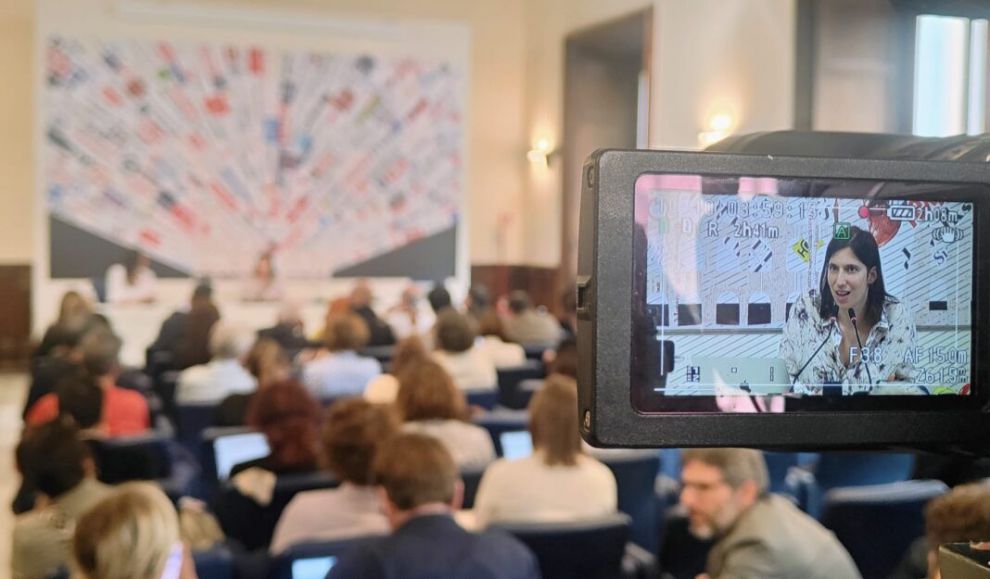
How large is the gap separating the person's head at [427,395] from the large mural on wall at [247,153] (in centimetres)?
735

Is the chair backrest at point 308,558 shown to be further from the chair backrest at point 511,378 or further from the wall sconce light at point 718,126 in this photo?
the wall sconce light at point 718,126

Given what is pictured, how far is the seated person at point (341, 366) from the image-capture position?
523cm

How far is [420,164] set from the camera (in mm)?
11430

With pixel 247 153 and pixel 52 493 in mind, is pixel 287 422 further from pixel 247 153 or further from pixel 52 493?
pixel 247 153

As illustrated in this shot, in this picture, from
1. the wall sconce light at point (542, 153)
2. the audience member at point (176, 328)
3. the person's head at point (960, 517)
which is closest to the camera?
the person's head at point (960, 517)

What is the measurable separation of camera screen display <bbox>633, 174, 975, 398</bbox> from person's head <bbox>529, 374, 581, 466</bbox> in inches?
85.5

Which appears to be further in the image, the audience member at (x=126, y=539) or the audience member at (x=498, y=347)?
the audience member at (x=498, y=347)

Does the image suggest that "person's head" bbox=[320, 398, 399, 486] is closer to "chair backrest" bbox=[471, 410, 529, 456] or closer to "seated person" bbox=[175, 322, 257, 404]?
"chair backrest" bbox=[471, 410, 529, 456]

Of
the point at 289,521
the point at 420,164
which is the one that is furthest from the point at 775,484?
the point at 420,164

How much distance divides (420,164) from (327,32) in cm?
164

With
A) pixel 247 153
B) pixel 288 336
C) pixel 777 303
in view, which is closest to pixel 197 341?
pixel 288 336

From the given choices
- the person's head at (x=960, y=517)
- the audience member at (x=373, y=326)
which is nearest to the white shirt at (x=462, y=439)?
the person's head at (x=960, y=517)

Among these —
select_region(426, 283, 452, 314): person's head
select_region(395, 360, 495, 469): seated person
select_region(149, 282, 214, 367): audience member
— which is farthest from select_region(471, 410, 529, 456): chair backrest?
select_region(426, 283, 452, 314): person's head

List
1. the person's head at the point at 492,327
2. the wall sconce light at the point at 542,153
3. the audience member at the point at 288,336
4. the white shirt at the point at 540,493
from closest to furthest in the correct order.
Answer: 1. the white shirt at the point at 540,493
2. the person's head at the point at 492,327
3. the audience member at the point at 288,336
4. the wall sconce light at the point at 542,153
